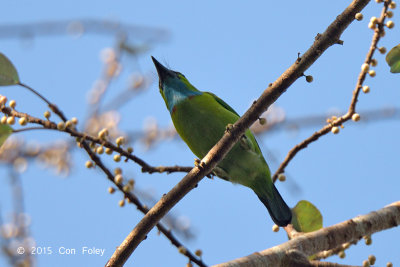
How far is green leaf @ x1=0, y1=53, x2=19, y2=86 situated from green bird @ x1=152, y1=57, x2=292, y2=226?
1566 millimetres

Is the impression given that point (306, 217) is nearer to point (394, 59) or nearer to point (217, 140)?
point (217, 140)

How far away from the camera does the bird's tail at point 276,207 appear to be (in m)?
3.55

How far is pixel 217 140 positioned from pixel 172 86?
85 centimetres

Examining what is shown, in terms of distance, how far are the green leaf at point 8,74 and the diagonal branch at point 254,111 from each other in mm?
1048

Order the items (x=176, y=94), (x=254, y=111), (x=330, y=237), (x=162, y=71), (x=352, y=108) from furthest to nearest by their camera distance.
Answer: (x=162, y=71), (x=176, y=94), (x=352, y=108), (x=330, y=237), (x=254, y=111)

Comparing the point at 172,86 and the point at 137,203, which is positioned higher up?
the point at 172,86

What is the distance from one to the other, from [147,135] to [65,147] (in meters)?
0.75

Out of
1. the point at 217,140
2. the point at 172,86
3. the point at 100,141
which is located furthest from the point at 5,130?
the point at 172,86

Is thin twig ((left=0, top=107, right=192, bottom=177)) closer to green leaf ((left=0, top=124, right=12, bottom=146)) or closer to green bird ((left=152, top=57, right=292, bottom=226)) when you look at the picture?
green leaf ((left=0, top=124, right=12, bottom=146))

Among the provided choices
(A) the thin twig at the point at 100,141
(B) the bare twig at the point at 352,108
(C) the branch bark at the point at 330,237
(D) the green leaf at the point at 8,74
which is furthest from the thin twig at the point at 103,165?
(B) the bare twig at the point at 352,108

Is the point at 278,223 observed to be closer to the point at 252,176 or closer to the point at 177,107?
the point at 252,176

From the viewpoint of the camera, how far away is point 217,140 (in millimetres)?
3891

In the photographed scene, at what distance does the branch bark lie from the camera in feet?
8.07

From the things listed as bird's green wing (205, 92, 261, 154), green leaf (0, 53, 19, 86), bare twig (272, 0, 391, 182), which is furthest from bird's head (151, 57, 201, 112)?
green leaf (0, 53, 19, 86)
